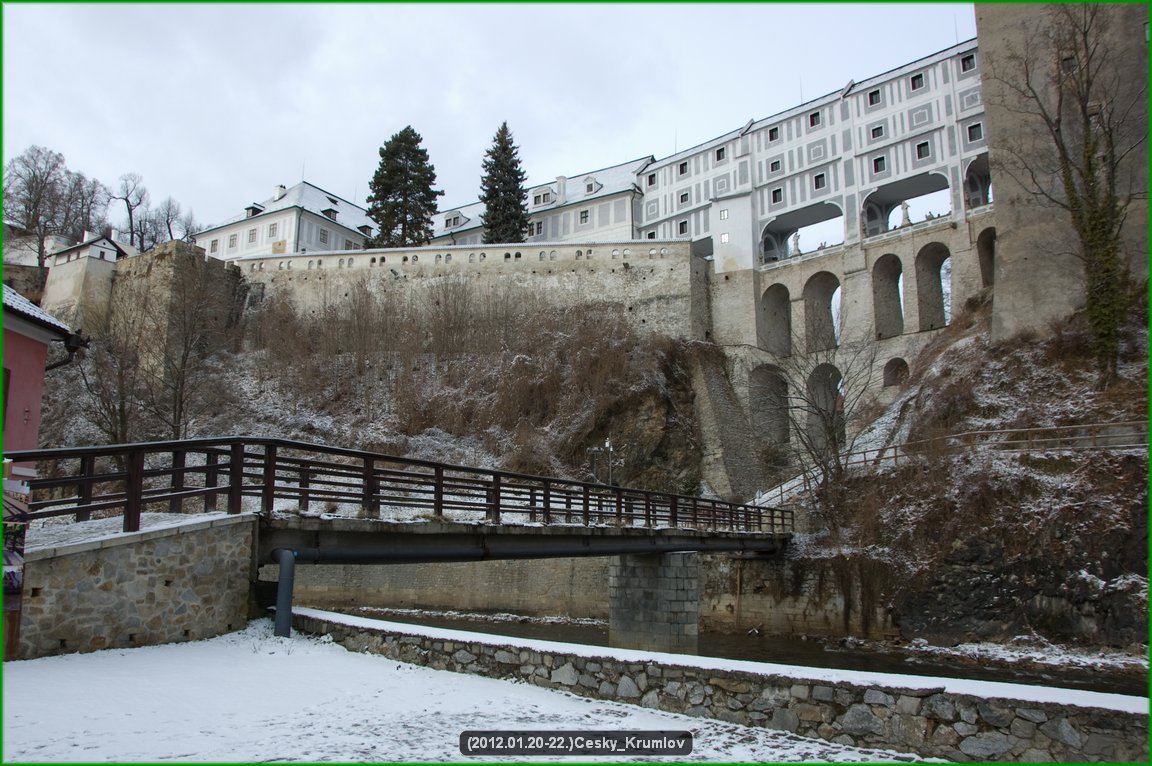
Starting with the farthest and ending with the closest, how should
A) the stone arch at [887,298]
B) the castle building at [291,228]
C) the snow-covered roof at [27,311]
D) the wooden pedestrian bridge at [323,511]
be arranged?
1. the castle building at [291,228]
2. the stone arch at [887,298]
3. the snow-covered roof at [27,311]
4. the wooden pedestrian bridge at [323,511]

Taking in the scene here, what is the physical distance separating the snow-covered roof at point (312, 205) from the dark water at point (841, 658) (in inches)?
1565

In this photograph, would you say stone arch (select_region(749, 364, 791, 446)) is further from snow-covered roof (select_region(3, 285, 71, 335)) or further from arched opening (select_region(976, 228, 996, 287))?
snow-covered roof (select_region(3, 285, 71, 335))

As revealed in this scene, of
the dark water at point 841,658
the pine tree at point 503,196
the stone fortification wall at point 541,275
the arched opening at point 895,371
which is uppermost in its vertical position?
the pine tree at point 503,196

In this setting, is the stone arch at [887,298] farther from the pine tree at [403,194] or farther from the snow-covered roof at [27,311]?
the snow-covered roof at [27,311]

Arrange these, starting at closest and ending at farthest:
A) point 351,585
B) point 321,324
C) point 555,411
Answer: point 351,585
point 555,411
point 321,324

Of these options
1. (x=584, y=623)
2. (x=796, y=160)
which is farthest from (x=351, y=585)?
(x=796, y=160)

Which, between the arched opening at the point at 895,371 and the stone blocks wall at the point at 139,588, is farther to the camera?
the arched opening at the point at 895,371

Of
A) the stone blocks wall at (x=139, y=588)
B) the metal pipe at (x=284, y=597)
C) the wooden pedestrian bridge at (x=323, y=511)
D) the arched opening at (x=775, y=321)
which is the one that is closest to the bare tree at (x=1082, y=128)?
the arched opening at (x=775, y=321)

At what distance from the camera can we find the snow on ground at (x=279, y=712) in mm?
5035

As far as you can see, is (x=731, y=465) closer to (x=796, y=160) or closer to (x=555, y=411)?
(x=555, y=411)

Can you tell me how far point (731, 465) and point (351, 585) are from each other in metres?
19.5

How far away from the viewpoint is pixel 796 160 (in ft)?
150

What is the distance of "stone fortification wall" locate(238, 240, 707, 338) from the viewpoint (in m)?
43.9

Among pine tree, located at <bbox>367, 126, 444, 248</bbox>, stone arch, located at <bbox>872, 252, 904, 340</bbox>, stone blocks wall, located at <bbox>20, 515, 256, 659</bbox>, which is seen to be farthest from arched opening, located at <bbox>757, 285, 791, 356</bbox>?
stone blocks wall, located at <bbox>20, 515, 256, 659</bbox>
